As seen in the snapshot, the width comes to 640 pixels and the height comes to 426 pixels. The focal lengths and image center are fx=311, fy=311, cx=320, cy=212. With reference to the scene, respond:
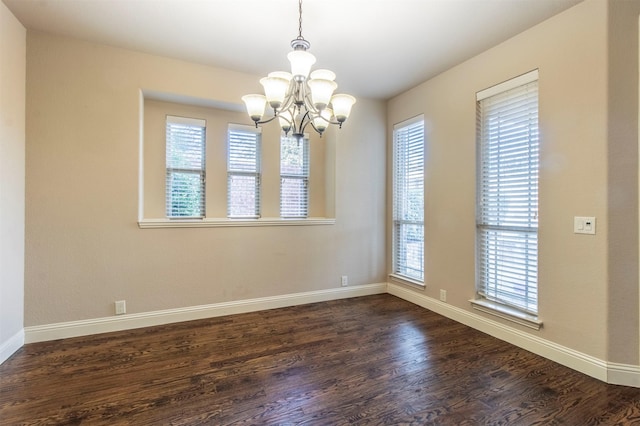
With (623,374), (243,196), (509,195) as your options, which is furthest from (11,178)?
(623,374)

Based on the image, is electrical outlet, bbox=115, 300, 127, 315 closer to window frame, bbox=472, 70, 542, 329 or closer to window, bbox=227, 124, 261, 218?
window, bbox=227, 124, 261, 218

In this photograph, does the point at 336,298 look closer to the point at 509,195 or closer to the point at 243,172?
the point at 243,172

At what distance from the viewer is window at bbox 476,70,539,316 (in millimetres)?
2793

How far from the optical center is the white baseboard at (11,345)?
8.29ft

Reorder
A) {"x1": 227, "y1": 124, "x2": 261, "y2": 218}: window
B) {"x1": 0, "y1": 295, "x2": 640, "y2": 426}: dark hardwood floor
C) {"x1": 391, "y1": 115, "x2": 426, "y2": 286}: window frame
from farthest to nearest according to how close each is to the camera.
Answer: {"x1": 391, "y1": 115, "x2": 426, "y2": 286}: window frame
{"x1": 227, "y1": 124, "x2": 261, "y2": 218}: window
{"x1": 0, "y1": 295, "x2": 640, "y2": 426}: dark hardwood floor

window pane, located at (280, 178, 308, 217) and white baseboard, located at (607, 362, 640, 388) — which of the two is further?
window pane, located at (280, 178, 308, 217)

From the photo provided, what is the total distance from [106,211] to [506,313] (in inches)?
159

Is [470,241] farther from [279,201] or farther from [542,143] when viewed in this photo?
[279,201]

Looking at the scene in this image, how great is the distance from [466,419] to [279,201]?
3.07 metres

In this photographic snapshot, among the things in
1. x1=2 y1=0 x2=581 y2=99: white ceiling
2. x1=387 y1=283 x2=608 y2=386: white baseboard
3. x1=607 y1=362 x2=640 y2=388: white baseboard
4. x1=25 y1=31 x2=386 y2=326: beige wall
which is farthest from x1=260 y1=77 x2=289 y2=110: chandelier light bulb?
→ x1=607 y1=362 x2=640 y2=388: white baseboard

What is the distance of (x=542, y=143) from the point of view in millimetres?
2678

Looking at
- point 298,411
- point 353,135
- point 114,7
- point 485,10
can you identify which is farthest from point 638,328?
point 114,7

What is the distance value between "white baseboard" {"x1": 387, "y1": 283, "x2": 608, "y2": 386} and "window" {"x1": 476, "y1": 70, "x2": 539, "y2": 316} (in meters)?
0.23

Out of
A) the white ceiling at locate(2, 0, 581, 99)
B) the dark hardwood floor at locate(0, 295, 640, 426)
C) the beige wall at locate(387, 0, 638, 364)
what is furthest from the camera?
the white ceiling at locate(2, 0, 581, 99)
